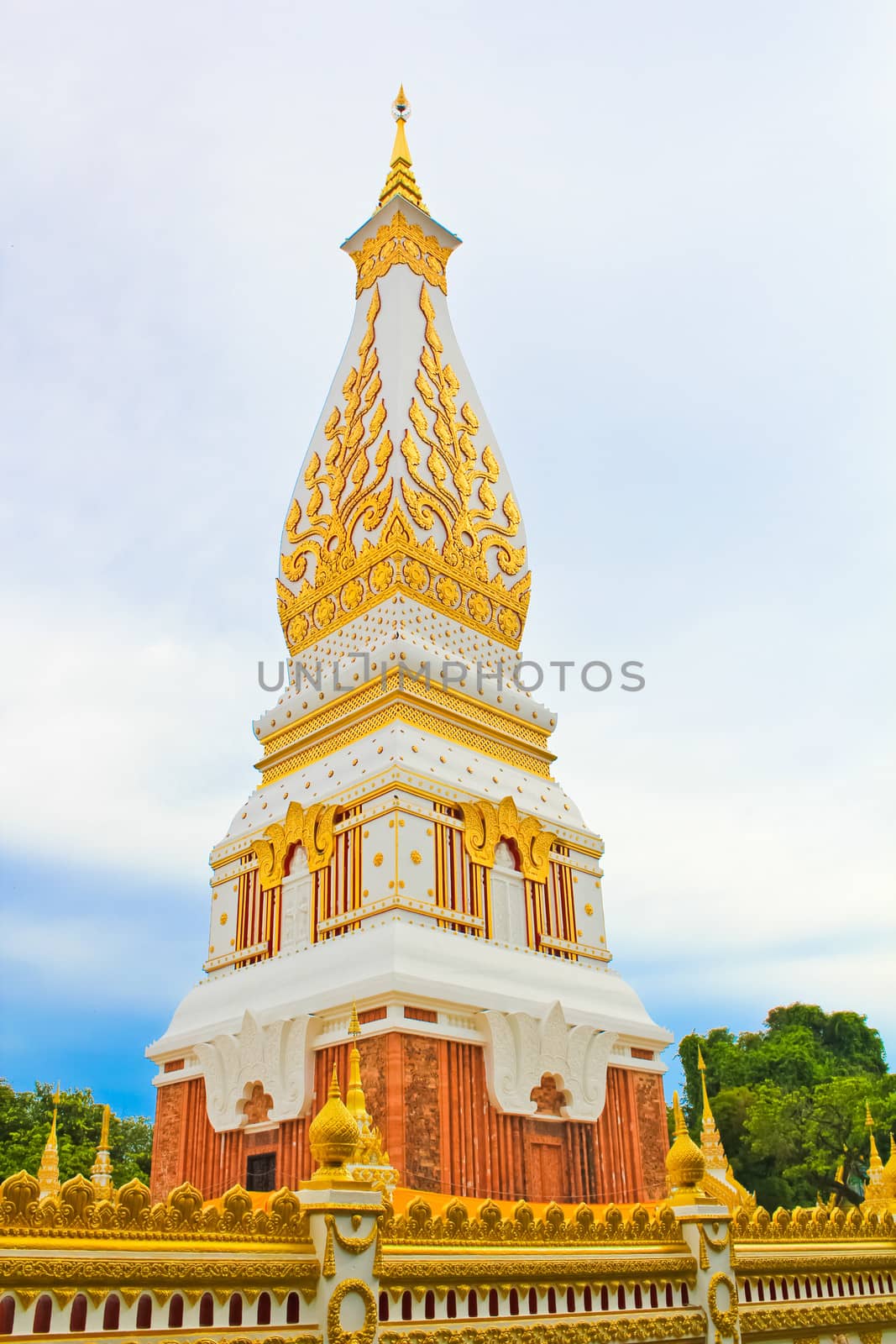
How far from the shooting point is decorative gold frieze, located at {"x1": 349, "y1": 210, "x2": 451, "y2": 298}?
17.5 meters

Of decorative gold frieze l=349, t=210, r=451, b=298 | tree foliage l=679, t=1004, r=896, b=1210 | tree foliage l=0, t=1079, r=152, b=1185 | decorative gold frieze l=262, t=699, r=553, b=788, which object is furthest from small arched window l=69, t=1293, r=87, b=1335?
tree foliage l=0, t=1079, r=152, b=1185

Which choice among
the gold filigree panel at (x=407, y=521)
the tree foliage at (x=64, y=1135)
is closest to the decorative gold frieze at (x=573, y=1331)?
the gold filigree panel at (x=407, y=521)

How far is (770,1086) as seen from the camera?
2833cm

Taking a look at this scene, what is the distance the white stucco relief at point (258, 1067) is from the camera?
11289mm

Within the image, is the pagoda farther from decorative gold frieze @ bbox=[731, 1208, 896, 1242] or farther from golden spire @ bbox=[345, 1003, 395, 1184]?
decorative gold frieze @ bbox=[731, 1208, 896, 1242]

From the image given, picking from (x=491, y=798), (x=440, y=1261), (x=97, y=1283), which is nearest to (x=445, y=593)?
(x=491, y=798)

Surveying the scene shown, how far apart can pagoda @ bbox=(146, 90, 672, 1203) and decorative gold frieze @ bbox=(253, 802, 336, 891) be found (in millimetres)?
31

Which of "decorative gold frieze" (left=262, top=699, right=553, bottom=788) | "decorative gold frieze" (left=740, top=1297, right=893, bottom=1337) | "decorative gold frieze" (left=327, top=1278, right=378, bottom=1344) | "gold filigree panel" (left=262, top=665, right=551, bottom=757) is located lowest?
"decorative gold frieze" (left=740, top=1297, right=893, bottom=1337)

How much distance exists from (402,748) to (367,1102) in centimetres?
397

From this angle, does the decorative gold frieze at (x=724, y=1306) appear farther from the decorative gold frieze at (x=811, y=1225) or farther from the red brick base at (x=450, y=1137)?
the red brick base at (x=450, y=1137)

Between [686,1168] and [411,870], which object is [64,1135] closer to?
[411,870]

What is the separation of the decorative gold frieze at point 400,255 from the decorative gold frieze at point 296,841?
876 centimetres

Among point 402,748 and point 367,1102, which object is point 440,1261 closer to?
point 367,1102

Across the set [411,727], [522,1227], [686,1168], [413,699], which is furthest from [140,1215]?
[413,699]
